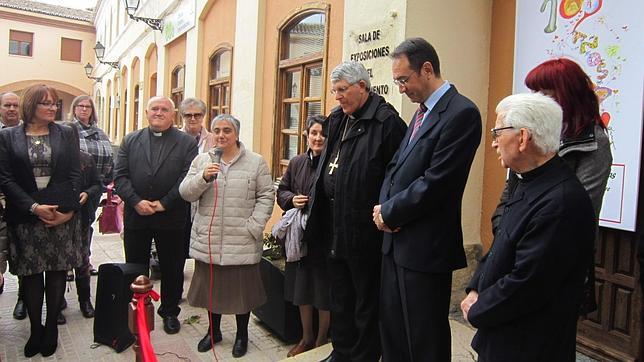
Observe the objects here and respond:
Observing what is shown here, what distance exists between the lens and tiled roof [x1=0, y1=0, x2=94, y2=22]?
28188 mm

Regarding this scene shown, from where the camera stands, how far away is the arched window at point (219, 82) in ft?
27.3

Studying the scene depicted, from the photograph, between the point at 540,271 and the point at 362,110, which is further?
the point at 362,110

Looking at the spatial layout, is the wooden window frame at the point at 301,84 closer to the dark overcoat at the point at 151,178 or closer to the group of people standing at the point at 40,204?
the dark overcoat at the point at 151,178

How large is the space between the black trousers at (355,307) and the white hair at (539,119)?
1304 mm

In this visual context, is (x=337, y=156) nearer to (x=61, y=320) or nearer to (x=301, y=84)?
(x=61, y=320)

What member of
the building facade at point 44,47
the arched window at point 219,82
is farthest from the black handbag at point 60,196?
the building facade at point 44,47

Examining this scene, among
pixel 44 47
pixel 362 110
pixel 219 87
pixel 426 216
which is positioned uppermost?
pixel 44 47

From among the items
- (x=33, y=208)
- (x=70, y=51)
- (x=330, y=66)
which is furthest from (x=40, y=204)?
(x=70, y=51)

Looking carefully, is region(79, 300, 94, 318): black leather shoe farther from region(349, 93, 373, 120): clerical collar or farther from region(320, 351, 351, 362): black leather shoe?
region(349, 93, 373, 120): clerical collar

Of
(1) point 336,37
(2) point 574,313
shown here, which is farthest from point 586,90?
(1) point 336,37

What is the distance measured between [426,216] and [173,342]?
2.53 metres

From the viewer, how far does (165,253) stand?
13.5 ft

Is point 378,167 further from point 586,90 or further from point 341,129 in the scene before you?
point 586,90

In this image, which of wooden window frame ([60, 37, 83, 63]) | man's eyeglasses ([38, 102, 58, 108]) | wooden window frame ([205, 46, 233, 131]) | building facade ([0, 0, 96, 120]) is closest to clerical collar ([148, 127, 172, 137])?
man's eyeglasses ([38, 102, 58, 108])
